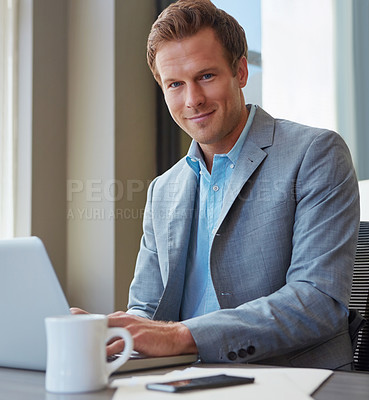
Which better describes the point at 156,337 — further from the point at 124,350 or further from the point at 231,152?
the point at 231,152

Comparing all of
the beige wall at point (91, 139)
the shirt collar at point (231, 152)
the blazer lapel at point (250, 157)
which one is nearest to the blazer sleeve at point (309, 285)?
the blazer lapel at point (250, 157)

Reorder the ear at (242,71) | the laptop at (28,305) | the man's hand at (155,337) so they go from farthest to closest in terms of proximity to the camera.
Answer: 1. the ear at (242,71)
2. the man's hand at (155,337)
3. the laptop at (28,305)

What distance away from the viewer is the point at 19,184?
9.70 feet

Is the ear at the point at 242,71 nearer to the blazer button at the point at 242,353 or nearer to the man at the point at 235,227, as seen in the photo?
the man at the point at 235,227

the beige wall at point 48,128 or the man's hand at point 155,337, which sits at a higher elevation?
the beige wall at point 48,128

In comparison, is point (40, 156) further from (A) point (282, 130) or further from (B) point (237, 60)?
(A) point (282, 130)

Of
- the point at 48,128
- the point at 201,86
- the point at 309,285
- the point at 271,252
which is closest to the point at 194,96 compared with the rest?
the point at 201,86

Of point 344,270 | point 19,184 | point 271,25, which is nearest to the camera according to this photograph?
point 344,270

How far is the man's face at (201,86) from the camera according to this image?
1.58 metres

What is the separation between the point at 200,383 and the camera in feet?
2.45

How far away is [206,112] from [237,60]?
0.63 ft

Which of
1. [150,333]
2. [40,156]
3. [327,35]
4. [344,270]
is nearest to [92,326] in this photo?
[150,333]

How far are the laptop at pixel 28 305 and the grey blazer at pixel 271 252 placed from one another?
0.20m

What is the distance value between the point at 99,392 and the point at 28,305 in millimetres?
209
